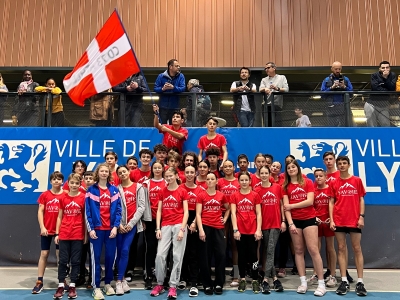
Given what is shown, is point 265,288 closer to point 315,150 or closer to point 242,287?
point 242,287

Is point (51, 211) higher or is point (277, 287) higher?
point (51, 211)

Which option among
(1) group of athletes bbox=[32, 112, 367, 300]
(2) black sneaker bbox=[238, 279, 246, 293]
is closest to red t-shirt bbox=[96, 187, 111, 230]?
(1) group of athletes bbox=[32, 112, 367, 300]

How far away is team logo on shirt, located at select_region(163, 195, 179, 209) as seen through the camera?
5340 millimetres

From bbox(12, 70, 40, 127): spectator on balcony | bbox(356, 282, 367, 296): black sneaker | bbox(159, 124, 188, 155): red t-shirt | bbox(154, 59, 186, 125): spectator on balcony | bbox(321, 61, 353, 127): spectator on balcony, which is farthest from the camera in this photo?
bbox(12, 70, 40, 127): spectator on balcony

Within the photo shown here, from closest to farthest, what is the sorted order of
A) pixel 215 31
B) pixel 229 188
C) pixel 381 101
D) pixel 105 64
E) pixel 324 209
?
pixel 324 209
pixel 229 188
pixel 105 64
pixel 381 101
pixel 215 31

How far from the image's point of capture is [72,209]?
5.28 m

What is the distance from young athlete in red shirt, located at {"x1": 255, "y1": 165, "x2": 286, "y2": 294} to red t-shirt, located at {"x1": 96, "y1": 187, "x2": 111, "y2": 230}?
7.08ft

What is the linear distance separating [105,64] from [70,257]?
3409mm

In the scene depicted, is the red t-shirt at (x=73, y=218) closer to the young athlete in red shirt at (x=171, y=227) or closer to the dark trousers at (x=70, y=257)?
the dark trousers at (x=70, y=257)

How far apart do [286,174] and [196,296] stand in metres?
2.15

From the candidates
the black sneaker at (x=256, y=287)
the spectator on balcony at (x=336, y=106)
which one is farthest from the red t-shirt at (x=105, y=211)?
the spectator on balcony at (x=336, y=106)

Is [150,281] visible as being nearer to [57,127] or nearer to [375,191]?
[57,127]

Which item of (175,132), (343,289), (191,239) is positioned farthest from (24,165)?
(343,289)

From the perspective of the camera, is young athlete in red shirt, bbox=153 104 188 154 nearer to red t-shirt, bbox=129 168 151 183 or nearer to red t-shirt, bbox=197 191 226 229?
red t-shirt, bbox=129 168 151 183
